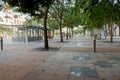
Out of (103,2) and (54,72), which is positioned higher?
(103,2)

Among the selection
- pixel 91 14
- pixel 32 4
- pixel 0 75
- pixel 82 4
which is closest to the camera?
pixel 0 75

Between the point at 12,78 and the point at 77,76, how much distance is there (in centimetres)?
234

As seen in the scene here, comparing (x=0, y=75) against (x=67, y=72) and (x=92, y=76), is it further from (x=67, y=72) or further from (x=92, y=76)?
(x=92, y=76)

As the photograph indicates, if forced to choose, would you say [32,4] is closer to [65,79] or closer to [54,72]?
[54,72]

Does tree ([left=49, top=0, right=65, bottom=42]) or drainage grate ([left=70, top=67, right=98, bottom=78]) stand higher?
tree ([left=49, top=0, right=65, bottom=42])

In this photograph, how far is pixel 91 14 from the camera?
12.1 metres

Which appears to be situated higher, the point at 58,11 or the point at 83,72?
the point at 58,11

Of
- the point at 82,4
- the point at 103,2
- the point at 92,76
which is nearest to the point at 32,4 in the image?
the point at 82,4

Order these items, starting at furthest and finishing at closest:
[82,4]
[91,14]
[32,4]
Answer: [91,14] < [82,4] < [32,4]

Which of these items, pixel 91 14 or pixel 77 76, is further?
pixel 91 14

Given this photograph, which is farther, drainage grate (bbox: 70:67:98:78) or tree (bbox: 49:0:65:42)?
tree (bbox: 49:0:65:42)

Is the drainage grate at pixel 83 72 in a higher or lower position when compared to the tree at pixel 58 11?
lower

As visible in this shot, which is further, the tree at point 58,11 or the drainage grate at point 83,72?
the tree at point 58,11

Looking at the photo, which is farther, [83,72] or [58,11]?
[58,11]
